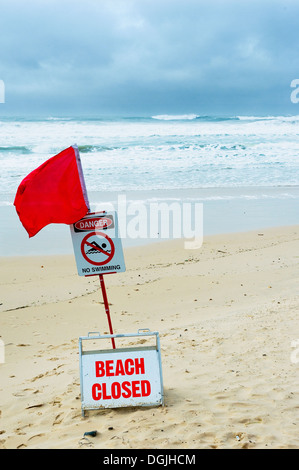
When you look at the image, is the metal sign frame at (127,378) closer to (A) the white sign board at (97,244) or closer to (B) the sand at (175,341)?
(B) the sand at (175,341)

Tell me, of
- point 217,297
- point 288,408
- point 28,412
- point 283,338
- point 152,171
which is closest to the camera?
point 288,408

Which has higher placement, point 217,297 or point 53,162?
point 53,162

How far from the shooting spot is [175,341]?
6.73m

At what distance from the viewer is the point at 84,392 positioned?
A: 188 inches

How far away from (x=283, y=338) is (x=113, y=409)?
102 inches

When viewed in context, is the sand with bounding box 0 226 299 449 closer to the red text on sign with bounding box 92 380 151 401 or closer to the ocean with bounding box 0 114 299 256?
the red text on sign with bounding box 92 380 151 401

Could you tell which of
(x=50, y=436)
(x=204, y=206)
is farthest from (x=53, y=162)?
(x=204, y=206)

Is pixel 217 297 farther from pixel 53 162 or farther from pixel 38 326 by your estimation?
pixel 53 162

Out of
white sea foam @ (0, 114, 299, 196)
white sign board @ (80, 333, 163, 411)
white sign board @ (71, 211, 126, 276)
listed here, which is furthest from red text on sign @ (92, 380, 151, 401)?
white sea foam @ (0, 114, 299, 196)

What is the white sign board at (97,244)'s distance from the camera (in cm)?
484

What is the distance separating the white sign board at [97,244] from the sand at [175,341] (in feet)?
4.44

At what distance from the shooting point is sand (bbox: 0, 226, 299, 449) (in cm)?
443

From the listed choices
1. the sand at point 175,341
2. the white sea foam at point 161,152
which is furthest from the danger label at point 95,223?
the white sea foam at point 161,152

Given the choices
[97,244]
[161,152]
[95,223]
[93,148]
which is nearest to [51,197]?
[95,223]
